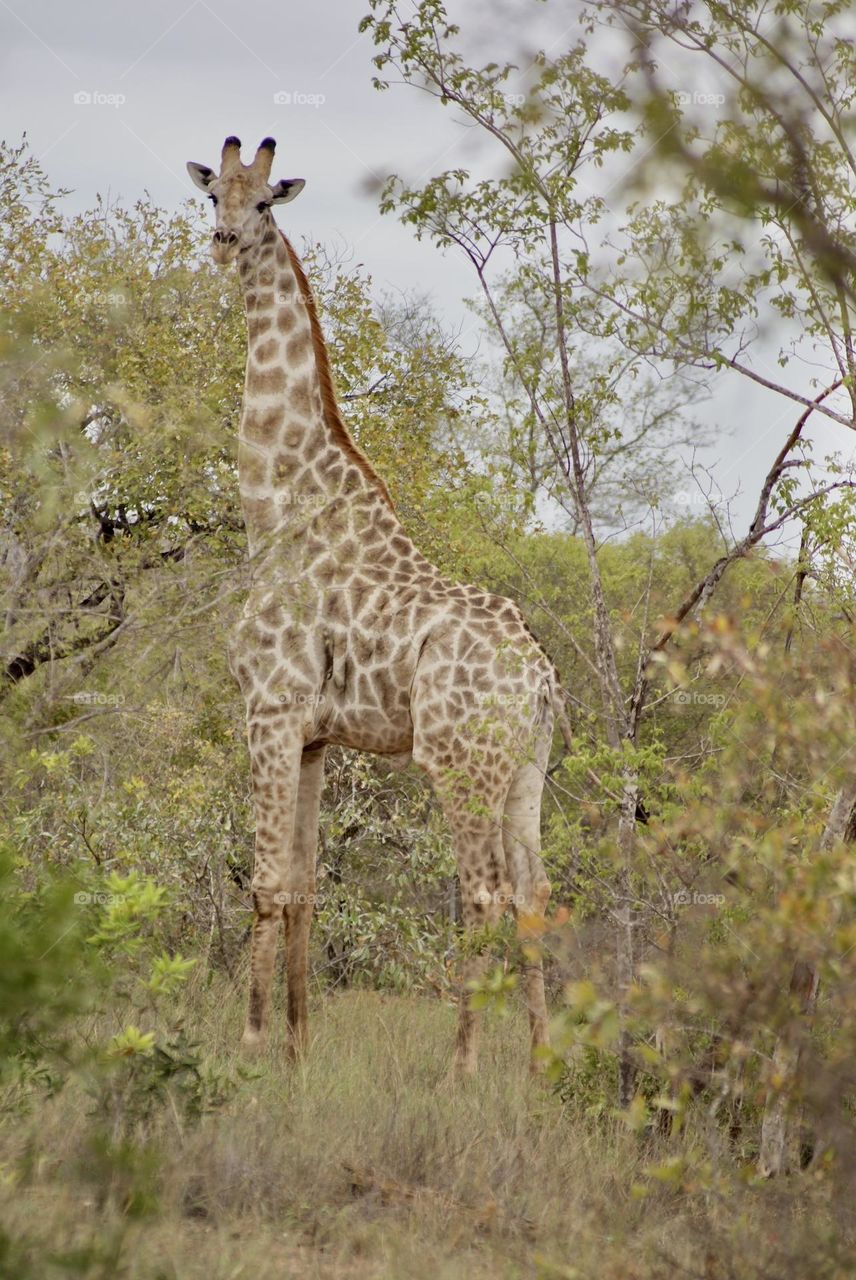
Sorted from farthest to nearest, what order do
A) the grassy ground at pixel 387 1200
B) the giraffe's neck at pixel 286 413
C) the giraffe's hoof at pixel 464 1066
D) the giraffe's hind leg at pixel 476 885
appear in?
1. the giraffe's neck at pixel 286 413
2. the giraffe's hind leg at pixel 476 885
3. the giraffe's hoof at pixel 464 1066
4. the grassy ground at pixel 387 1200

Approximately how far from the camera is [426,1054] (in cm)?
780

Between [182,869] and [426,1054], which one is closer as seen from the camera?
[426,1054]

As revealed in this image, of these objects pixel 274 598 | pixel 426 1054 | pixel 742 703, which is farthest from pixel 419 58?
pixel 426 1054

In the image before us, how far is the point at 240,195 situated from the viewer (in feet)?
27.0

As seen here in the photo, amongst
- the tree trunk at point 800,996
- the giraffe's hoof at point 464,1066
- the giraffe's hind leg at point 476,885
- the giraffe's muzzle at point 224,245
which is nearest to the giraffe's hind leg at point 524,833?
the giraffe's hind leg at point 476,885

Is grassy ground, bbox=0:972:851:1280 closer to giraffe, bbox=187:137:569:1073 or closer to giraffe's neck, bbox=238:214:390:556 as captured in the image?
A: giraffe, bbox=187:137:569:1073

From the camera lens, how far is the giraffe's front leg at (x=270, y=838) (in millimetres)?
7613

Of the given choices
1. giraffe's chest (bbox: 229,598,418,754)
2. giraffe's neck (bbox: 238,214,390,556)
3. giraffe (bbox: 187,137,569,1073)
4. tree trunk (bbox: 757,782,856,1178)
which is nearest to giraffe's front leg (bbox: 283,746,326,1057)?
giraffe (bbox: 187,137,569,1073)

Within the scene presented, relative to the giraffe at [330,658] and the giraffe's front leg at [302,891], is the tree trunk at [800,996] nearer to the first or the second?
the giraffe at [330,658]

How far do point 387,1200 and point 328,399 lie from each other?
4.74 metres

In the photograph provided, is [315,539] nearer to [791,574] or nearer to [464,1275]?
[791,574]

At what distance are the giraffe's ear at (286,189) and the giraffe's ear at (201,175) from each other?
395mm

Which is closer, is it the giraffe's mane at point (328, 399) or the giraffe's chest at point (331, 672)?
the giraffe's chest at point (331, 672)

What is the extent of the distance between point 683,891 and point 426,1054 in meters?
2.21
